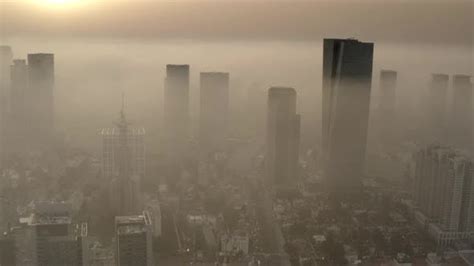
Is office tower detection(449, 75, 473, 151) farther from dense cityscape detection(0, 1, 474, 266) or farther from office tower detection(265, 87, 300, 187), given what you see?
office tower detection(265, 87, 300, 187)

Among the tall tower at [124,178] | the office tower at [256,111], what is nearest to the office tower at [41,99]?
the tall tower at [124,178]

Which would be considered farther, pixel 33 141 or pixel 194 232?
pixel 33 141

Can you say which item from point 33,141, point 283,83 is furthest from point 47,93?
point 283,83

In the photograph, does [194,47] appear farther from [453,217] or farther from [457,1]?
[453,217]

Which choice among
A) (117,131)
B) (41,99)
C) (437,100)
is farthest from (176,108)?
(437,100)

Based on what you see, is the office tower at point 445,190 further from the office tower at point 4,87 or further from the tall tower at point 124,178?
the office tower at point 4,87

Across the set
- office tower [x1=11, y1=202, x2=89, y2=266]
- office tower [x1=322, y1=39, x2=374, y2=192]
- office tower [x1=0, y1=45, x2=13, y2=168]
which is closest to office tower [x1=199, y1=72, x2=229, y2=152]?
office tower [x1=322, y1=39, x2=374, y2=192]
